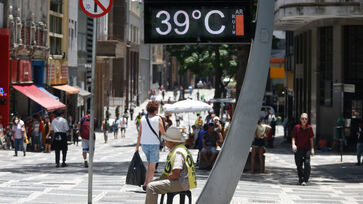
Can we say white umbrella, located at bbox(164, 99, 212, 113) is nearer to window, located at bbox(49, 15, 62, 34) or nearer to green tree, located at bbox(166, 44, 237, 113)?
window, located at bbox(49, 15, 62, 34)

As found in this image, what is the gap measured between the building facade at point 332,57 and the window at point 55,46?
14.8m

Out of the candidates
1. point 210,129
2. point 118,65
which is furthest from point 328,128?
point 118,65

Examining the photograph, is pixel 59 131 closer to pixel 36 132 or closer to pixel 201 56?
pixel 36 132

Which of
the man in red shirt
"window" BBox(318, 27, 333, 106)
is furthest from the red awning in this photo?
the man in red shirt

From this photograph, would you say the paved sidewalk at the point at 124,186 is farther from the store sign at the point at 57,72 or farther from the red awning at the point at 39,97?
the store sign at the point at 57,72

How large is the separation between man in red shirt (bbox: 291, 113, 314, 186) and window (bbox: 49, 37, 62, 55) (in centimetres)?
2965

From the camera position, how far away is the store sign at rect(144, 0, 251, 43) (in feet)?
34.1

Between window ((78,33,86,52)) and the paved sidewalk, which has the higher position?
window ((78,33,86,52))

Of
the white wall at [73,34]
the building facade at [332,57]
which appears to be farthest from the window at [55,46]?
the building facade at [332,57]

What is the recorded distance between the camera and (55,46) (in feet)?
150

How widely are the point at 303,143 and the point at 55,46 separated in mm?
30900

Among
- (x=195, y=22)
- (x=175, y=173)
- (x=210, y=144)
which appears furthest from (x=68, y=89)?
(x=175, y=173)

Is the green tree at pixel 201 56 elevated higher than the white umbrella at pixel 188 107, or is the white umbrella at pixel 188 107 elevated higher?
the green tree at pixel 201 56

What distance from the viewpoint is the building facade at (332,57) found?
3117cm
